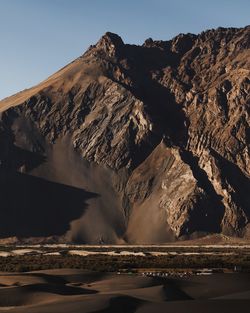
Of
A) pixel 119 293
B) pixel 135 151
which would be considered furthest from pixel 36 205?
pixel 119 293

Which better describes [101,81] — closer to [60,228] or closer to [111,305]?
[60,228]

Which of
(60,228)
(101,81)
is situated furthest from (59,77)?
(60,228)

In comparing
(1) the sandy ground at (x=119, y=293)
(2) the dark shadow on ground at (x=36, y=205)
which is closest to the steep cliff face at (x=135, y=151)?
(2) the dark shadow on ground at (x=36, y=205)

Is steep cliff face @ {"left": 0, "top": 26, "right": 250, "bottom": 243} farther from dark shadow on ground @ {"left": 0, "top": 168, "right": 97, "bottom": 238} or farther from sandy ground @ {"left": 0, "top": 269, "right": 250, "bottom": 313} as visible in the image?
sandy ground @ {"left": 0, "top": 269, "right": 250, "bottom": 313}

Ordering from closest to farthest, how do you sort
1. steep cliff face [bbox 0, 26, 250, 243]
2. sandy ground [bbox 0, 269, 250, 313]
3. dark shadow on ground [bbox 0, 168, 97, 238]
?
sandy ground [bbox 0, 269, 250, 313], dark shadow on ground [bbox 0, 168, 97, 238], steep cliff face [bbox 0, 26, 250, 243]

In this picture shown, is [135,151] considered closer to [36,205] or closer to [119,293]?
[36,205]

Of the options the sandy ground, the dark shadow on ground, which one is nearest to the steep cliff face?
the dark shadow on ground
